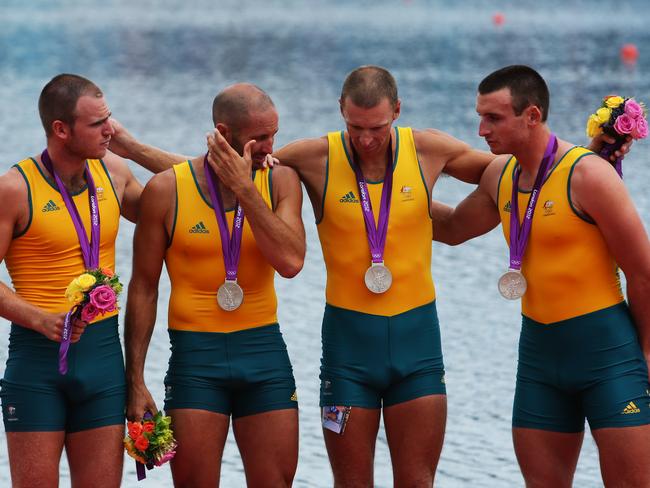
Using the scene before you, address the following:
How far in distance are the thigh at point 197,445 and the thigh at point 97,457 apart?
297mm

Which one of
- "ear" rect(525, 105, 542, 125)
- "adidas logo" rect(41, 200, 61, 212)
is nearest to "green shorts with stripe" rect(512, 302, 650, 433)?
"ear" rect(525, 105, 542, 125)

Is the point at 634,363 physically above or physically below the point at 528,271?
below

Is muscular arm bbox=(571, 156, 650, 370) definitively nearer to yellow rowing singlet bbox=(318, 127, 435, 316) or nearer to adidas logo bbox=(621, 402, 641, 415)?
adidas logo bbox=(621, 402, 641, 415)

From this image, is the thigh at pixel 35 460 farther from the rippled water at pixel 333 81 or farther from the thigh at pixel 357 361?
the rippled water at pixel 333 81

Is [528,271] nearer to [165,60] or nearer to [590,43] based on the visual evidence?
[165,60]

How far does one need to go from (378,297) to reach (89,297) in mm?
1571

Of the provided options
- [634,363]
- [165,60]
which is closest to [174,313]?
[634,363]

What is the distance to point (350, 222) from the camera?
6789mm

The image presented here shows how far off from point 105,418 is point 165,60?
39855mm

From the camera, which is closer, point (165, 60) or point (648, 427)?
point (648, 427)

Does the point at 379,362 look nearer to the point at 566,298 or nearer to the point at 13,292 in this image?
the point at 566,298

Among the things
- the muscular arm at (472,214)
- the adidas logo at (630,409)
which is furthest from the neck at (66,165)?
the adidas logo at (630,409)

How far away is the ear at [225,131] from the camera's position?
6480 mm

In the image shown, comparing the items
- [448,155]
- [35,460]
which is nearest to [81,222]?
[35,460]
